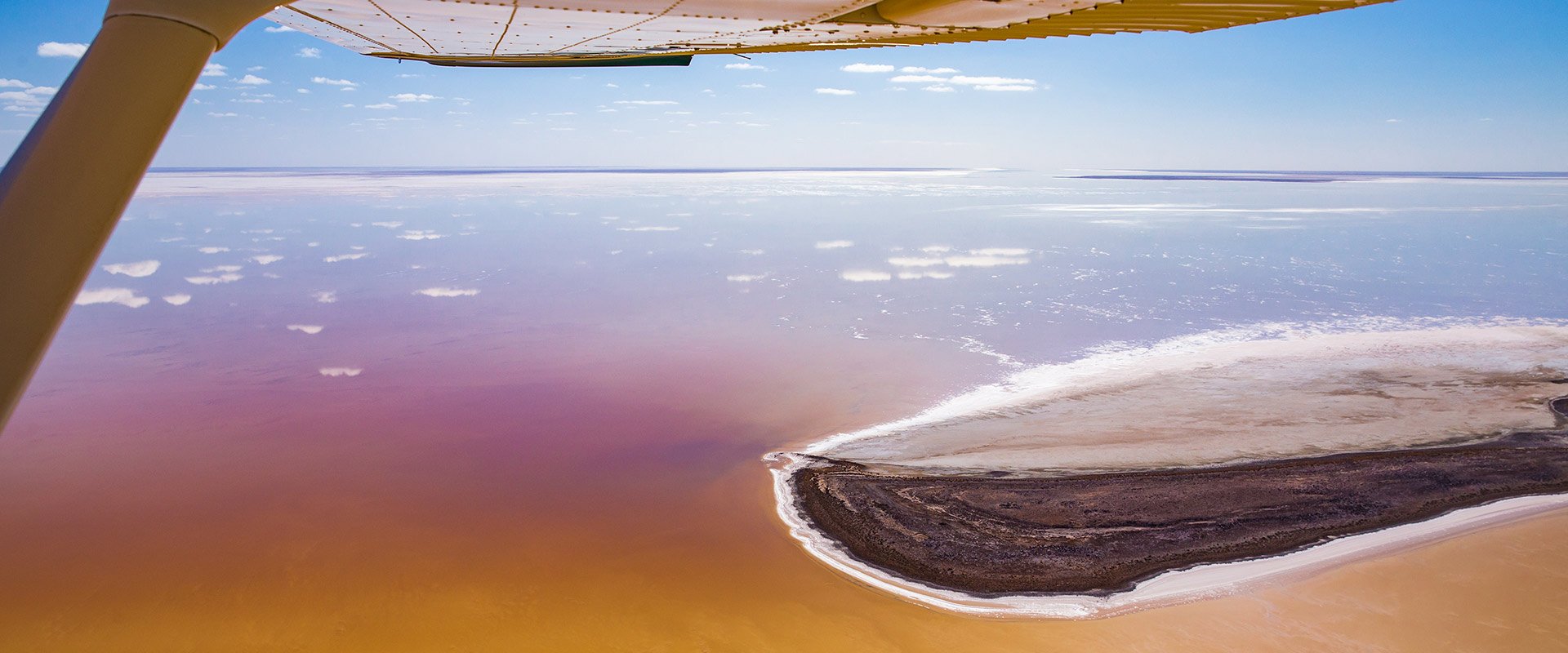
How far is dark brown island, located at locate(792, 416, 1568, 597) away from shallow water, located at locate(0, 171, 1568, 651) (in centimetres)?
37

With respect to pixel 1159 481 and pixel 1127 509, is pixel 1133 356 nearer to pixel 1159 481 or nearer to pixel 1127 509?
pixel 1159 481

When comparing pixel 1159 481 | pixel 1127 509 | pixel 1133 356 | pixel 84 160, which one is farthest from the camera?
pixel 1133 356

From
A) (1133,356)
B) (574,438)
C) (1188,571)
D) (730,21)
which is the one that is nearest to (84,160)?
(730,21)

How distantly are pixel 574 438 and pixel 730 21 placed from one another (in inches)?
177

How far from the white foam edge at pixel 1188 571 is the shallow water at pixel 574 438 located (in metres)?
0.11

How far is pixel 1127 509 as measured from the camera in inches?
202

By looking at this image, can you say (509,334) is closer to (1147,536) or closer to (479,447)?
(479,447)

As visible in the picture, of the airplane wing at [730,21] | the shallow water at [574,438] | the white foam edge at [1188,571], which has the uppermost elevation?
the airplane wing at [730,21]

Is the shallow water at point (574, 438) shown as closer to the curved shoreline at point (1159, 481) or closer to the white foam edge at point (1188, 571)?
the white foam edge at point (1188, 571)

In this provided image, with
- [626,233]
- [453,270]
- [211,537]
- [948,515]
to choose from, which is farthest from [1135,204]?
[211,537]

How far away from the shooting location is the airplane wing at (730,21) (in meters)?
2.17

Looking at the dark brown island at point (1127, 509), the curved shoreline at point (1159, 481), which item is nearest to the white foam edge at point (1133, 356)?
the curved shoreline at point (1159, 481)

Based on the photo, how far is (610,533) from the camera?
16.1ft

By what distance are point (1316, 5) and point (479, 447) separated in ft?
19.2
